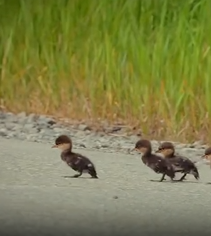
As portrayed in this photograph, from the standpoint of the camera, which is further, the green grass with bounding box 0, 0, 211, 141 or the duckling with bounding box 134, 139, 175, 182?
the green grass with bounding box 0, 0, 211, 141

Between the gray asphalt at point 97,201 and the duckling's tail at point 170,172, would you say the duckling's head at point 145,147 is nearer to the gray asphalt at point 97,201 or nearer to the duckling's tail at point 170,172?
the gray asphalt at point 97,201

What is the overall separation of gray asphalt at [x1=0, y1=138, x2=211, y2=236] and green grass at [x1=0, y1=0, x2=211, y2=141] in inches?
57.8

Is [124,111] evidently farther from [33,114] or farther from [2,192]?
[2,192]

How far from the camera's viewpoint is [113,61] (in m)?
7.28

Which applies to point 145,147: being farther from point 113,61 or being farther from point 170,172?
point 113,61

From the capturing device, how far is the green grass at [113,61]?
690 centimetres

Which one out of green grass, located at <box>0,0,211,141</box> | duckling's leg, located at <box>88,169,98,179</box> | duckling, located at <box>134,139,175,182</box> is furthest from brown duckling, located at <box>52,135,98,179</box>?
green grass, located at <box>0,0,211,141</box>

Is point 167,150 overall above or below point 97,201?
below

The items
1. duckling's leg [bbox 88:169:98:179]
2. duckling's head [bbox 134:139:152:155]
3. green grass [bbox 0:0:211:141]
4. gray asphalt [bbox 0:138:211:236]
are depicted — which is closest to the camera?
gray asphalt [bbox 0:138:211:236]

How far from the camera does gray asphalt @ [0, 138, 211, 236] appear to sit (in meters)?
3.72

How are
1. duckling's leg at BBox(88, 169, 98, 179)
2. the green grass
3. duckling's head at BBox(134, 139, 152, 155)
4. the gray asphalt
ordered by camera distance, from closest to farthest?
the gray asphalt, duckling's leg at BBox(88, 169, 98, 179), duckling's head at BBox(134, 139, 152, 155), the green grass

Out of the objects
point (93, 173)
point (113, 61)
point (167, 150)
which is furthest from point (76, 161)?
point (113, 61)

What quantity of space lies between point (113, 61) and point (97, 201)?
3179 mm

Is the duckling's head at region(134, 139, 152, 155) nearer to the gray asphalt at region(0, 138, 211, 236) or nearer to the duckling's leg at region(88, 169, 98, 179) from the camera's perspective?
the gray asphalt at region(0, 138, 211, 236)
